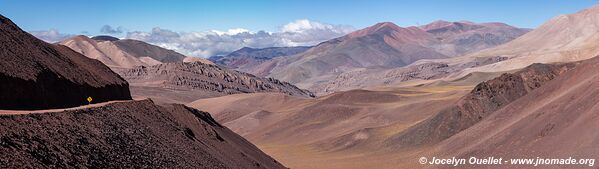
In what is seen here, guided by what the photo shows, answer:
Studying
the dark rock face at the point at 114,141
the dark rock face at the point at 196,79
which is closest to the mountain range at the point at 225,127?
the dark rock face at the point at 114,141

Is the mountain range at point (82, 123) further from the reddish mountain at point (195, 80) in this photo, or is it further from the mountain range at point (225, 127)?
the reddish mountain at point (195, 80)

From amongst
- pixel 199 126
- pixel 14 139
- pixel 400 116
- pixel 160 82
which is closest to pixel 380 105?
pixel 400 116

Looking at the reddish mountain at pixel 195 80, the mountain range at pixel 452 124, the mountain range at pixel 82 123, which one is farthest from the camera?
the reddish mountain at pixel 195 80

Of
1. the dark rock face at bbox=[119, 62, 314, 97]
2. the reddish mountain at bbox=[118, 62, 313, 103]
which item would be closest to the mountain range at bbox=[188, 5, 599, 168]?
the reddish mountain at bbox=[118, 62, 313, 103]

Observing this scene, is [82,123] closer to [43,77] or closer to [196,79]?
[43,77]

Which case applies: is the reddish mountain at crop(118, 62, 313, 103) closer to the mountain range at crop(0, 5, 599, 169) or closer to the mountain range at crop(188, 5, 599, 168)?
the mountain range at crop(188, 5, 599, 168)

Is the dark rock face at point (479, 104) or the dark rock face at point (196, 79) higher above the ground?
the dark rock face at point (479, 104)
